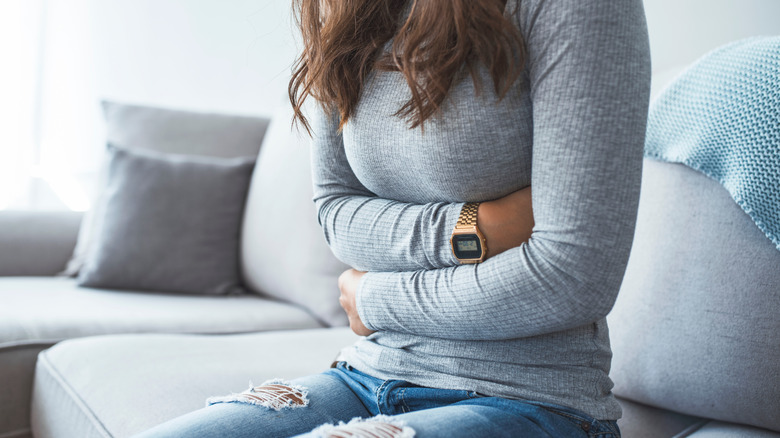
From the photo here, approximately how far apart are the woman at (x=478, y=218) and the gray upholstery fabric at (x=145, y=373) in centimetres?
26

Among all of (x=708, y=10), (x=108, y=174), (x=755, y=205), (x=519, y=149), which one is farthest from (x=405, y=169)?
(x=108, y=174)

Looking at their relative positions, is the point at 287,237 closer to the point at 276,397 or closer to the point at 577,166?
the point at 276,397

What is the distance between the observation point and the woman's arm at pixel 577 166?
24.7 inches

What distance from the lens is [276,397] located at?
0.76m

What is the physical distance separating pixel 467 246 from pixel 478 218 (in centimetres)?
4

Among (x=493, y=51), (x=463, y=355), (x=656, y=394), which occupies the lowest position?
(x=656, y=394)

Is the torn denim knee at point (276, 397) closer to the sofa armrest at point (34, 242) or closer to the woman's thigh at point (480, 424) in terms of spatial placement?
the woman's thigh at point (480, 424)

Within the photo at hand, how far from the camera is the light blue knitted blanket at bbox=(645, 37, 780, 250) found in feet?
2.74

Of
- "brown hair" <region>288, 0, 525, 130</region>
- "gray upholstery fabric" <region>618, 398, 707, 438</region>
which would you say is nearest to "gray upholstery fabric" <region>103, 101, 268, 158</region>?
"brown hair" <region>288, 0, 525, 130</region>

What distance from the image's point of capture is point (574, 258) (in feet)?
2.09

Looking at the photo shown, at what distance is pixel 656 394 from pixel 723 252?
0.26 metres

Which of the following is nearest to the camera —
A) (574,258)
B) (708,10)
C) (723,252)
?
(574,258)

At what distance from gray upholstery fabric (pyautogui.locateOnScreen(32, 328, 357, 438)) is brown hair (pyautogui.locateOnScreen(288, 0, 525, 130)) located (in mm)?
510

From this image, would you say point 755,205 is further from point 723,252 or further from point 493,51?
point 493,51
